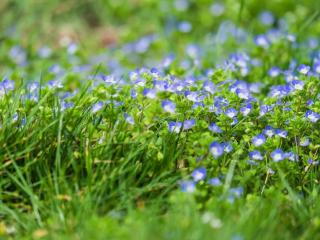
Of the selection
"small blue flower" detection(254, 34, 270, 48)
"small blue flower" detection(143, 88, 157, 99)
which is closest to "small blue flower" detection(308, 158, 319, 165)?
"small blue flower" detection(143, 88, 157, 99)

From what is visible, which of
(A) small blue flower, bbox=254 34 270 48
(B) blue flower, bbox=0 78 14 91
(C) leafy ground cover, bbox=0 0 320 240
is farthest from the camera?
(A) small blue flower, bbox=254 34 270 48

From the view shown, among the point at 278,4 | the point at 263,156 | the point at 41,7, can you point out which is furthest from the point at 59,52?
the point at 263,156

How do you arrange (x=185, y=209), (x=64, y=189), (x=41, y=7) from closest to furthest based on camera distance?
(x=185, y=209) < (x=64, y=189) < (x=41, y=7)

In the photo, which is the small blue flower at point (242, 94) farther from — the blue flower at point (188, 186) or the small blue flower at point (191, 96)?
the blue flower at point (188, 186)

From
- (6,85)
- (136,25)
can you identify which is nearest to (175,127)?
(6,85)

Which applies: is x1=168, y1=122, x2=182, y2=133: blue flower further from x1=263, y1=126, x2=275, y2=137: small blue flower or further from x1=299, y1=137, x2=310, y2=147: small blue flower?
x1=299, y1=137, x2=310, y2=147: small blue flower

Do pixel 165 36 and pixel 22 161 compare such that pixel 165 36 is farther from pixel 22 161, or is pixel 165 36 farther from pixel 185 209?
pixel 185 209

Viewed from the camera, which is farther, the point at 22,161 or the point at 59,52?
the point at 59,52
